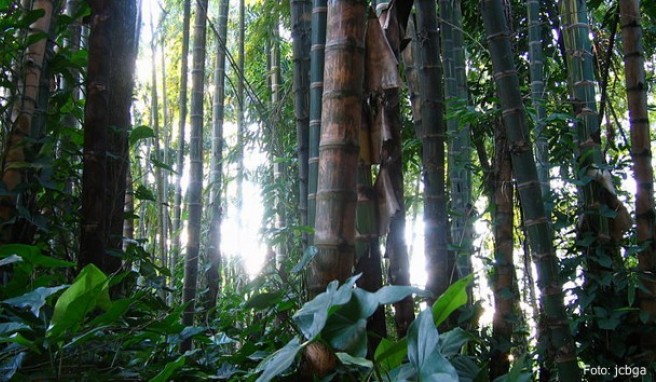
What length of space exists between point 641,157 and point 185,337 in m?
1.57

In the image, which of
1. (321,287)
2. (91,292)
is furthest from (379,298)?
(91,292)

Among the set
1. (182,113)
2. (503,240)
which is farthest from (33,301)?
(182,113)

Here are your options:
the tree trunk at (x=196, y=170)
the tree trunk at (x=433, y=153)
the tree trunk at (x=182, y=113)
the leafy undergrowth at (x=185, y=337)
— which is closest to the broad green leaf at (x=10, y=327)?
the leafy undergrowth at (x=185, y=337)

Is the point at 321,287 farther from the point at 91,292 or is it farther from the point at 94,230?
the point at 94,230

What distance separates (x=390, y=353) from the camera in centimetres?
93

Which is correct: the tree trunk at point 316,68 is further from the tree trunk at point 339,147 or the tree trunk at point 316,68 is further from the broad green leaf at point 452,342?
the broad green leaf at point 452,342

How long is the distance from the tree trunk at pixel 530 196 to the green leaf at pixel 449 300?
29.6 inches

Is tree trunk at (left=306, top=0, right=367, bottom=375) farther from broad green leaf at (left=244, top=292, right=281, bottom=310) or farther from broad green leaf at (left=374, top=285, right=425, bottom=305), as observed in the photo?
broad green leaf at (left=374, top=285, right=425, bottom=305)

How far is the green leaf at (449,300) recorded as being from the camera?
2.92ft

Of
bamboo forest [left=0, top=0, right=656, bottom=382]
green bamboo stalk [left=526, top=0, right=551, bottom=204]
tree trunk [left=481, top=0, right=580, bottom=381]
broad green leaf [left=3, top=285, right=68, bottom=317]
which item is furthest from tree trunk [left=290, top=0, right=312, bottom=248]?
broad green leaf [left=3, top=285, right=68, bottom=317]

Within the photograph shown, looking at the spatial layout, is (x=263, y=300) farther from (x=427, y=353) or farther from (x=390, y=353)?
(x=427, y=353)

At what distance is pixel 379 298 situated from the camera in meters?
0.93

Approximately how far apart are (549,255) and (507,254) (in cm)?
44

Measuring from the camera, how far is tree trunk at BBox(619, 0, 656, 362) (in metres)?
1.87
